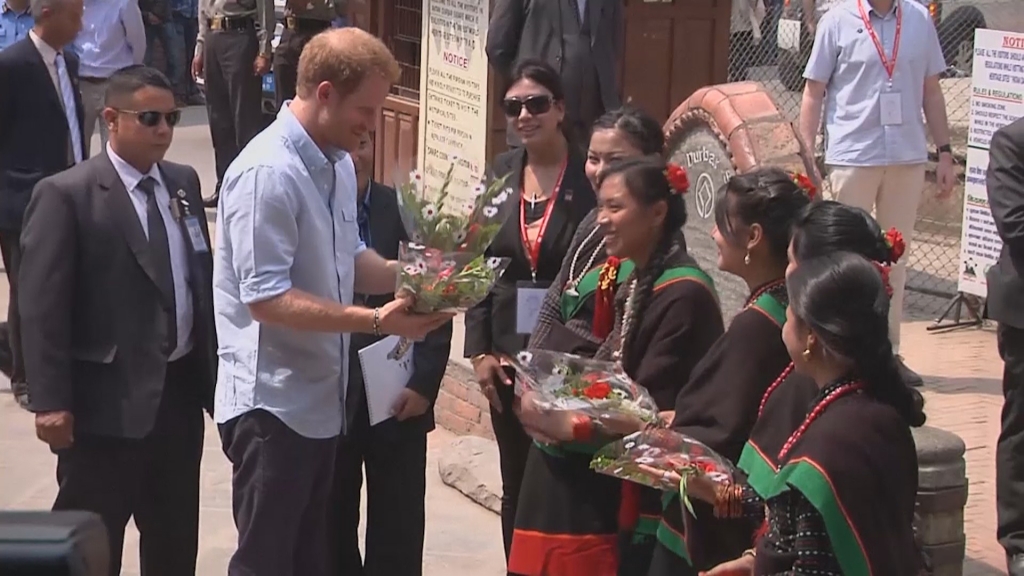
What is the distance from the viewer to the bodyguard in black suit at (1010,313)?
5531 millimetres

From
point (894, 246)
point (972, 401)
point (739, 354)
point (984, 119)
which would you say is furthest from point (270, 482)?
point (984, 119)

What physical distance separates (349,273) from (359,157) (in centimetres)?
83

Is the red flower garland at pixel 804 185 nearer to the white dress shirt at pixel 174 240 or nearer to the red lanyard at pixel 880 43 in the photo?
the white dress shirt at pixel 174 240

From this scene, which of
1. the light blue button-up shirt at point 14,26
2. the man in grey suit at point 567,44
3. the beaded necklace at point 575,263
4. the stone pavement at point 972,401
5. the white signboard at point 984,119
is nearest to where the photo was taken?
the beaded necklace at point 575,263

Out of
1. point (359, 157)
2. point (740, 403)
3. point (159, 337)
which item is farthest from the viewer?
point (359, 157)

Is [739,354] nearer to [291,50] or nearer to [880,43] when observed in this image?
[880,43]

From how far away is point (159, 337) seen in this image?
4.71m

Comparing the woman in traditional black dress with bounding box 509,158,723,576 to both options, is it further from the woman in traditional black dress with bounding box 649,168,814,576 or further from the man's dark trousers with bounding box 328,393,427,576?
the man's dark trousers with bounding box 328,393,427,576

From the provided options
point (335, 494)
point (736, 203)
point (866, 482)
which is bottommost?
point (335, 494)

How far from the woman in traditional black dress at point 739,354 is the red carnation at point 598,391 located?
0.23 meters

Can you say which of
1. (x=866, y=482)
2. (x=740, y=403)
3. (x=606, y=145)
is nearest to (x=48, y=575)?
(x=866, y=482)

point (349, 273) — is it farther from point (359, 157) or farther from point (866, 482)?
point (866, 482)

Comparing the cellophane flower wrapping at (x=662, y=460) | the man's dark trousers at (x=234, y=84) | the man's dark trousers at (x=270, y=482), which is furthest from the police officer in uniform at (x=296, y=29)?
the cellophane flower wrapping at (x=662, y=460)

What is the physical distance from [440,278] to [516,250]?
1.14 metres
